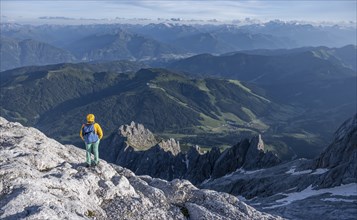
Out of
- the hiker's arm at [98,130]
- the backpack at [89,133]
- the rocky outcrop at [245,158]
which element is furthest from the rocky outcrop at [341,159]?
the backpack at [89,133]

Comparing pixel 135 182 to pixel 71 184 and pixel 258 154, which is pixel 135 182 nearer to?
pixel 71 184

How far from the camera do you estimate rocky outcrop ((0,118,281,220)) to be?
25141 mm

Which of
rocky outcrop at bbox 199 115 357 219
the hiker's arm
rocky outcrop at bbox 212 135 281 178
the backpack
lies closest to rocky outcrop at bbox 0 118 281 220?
the backpack

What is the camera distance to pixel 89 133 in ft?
113

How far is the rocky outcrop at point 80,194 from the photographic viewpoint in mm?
25141

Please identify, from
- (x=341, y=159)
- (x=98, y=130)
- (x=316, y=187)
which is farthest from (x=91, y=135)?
(x=341, y=159)

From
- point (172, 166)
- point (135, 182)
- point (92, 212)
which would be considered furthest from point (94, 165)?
point (172, 166)

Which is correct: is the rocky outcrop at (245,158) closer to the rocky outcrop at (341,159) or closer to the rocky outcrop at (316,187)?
the rocky outcrop at (316,187)

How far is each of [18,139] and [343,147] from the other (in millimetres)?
88149

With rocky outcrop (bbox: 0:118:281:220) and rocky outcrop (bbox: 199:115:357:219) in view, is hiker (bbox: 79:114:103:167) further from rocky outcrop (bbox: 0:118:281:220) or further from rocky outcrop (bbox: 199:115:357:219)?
rocky outcrop (bbox: 199:115:357:219)

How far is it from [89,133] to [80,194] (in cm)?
722

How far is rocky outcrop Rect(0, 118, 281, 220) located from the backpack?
2415 mm

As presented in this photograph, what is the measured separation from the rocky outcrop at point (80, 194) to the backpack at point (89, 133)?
2.41 m

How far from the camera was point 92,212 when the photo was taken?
26781 millimetres
